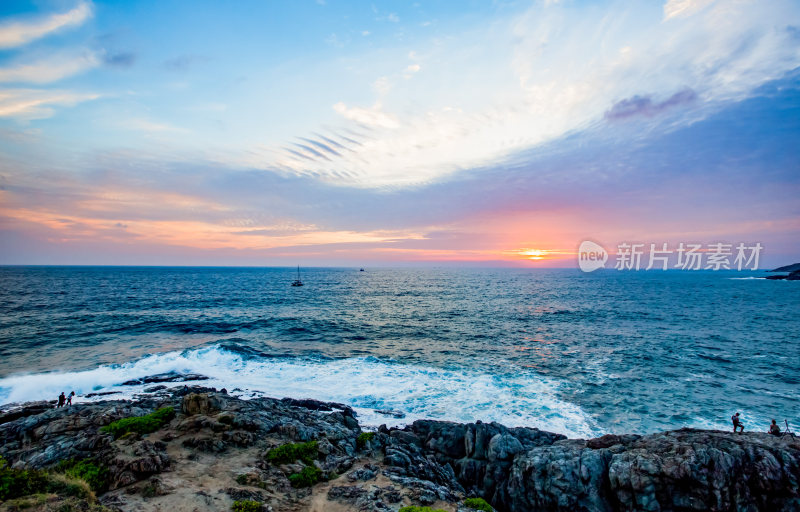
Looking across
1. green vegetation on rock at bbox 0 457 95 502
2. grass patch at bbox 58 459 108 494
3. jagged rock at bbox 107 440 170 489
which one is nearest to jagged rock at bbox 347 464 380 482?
jagged rock at bbox 107 440 170 489

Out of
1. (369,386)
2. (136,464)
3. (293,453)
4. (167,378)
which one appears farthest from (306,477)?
(167,378)

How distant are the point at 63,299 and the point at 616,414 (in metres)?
113

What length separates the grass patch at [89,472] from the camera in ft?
41.7

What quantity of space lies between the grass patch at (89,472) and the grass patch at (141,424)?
93.3 inches

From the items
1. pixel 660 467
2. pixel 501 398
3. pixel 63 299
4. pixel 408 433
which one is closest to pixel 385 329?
pixel 501 398

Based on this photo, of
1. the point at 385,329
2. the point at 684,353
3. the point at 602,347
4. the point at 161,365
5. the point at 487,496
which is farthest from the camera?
the point at 385,329

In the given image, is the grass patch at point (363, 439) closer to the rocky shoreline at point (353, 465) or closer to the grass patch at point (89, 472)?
the rocky shoreline at point (353, 465)

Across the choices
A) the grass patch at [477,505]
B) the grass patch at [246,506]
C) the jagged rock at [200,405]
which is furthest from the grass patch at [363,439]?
the jagged rock at [200,405]

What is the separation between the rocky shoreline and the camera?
497 inches

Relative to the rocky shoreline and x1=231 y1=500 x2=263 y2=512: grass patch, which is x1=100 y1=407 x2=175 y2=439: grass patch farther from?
x1=231 y1=500 x2=263 y2=512: grass patch

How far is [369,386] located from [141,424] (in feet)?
59.3

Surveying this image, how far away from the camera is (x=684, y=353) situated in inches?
1651

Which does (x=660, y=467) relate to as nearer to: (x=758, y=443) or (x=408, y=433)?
(x=758, y=443)

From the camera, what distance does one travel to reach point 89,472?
13.1 m
